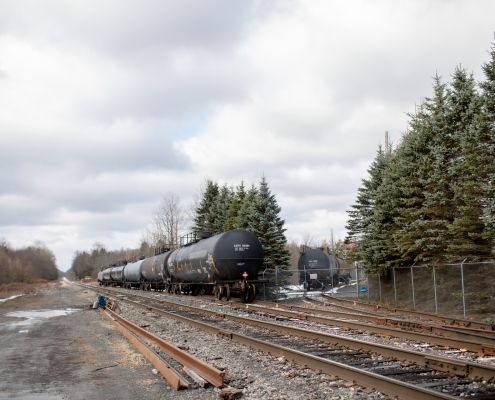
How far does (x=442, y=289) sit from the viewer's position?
20328 mm

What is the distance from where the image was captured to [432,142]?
2116 cm

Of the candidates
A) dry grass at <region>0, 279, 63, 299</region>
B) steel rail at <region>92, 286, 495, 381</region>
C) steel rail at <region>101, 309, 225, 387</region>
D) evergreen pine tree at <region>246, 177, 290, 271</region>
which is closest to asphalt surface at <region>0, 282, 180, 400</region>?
steel rail at <region>101, 309, 225, 387</region>

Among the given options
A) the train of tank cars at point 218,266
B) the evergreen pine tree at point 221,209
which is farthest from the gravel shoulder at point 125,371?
the evergreen pine tree at point 221,209

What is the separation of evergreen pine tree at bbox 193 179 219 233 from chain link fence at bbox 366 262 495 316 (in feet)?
74.6

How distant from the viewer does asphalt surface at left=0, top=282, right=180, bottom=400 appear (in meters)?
7.41

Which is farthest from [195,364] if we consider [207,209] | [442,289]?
[207,209]

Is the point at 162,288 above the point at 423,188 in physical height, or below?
below

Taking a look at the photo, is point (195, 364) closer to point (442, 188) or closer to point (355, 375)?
point (355, 375)

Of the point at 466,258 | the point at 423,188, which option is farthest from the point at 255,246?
the point at 466,258

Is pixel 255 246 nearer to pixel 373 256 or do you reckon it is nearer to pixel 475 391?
pixel 373 256

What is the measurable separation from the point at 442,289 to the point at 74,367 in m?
16.2

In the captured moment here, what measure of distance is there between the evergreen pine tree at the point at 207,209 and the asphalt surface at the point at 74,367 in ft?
101

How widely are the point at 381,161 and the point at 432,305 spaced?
967 cm

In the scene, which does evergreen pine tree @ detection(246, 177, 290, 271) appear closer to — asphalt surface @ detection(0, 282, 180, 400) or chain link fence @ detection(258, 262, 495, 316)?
chain link fence @ detection(258, 262, 495, 316)
